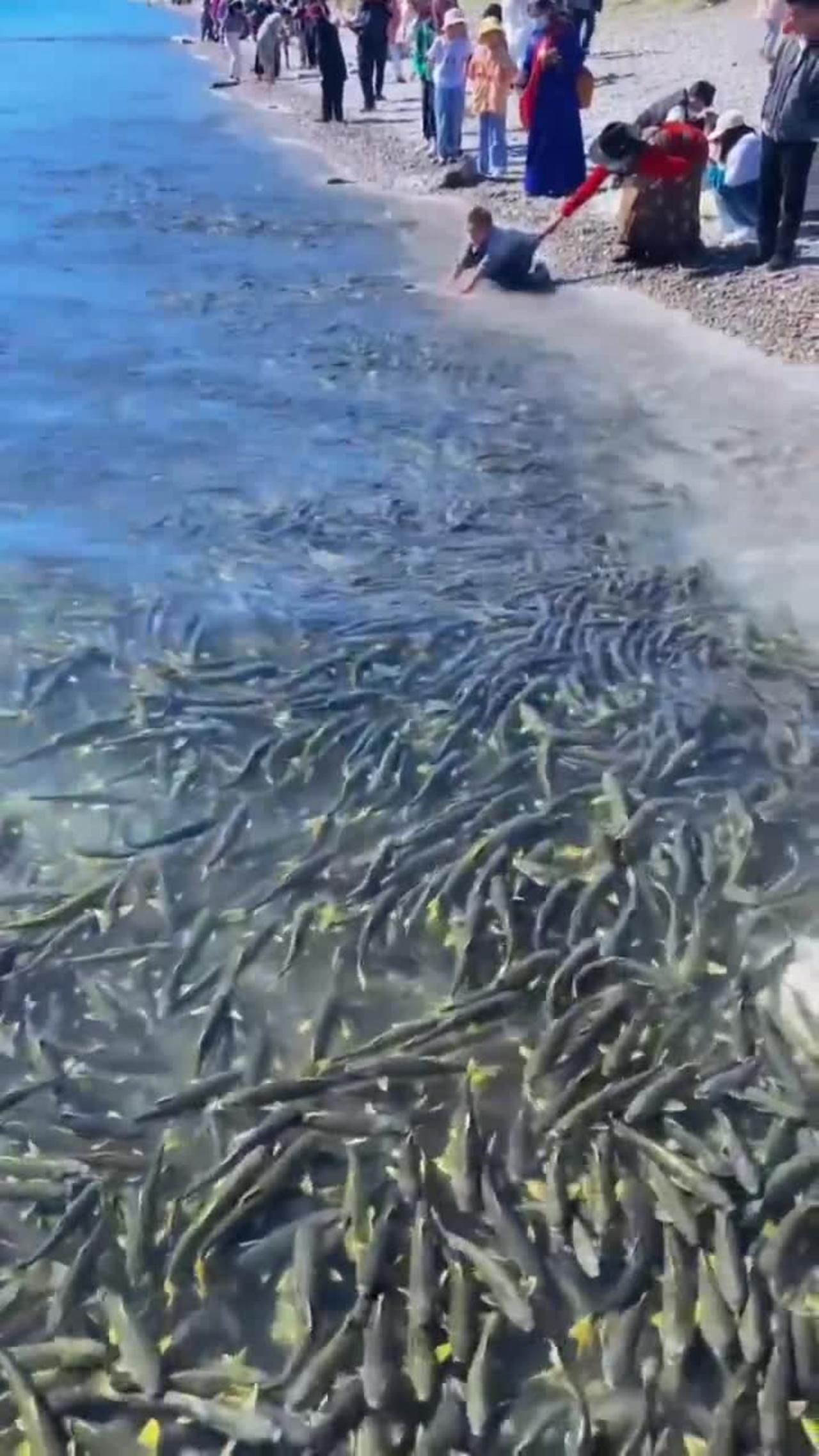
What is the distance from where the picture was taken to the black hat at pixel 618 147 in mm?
15125

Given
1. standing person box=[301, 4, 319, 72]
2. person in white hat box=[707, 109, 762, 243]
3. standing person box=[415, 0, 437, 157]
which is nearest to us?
person in white hat box=[707, 109, 762, 243]

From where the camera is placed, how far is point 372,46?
30406mm

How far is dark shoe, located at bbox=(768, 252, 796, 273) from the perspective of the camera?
48.7 feet

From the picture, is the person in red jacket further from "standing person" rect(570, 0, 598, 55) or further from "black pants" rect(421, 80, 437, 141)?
"black pants" rect(421, 80, 437, 141)

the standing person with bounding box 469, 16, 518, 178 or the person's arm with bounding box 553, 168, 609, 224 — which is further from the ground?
the standing person with bounding box 469, 16, 518, 178

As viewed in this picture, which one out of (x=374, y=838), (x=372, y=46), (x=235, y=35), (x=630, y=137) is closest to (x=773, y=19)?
(x=630, y=137)

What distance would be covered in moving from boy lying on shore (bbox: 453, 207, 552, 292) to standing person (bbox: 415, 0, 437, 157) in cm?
782

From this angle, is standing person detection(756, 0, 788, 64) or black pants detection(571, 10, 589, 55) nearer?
standing person detection(756, 0, 788, 64)

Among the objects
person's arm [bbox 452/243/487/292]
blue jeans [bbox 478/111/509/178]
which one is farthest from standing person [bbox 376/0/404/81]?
person's arm [bbox 452/243/487/292]

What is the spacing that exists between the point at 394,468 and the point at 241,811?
5.42 meters

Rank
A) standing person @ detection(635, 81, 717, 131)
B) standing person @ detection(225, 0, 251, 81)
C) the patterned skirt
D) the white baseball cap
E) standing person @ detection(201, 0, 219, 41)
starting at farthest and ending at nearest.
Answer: standing person @ detection(201, 0, 219, 41), standing person @ detection(225, 0, 251, 81), standing person @ detection(635, 81, 717, 131), the white baseball cap, the patterned skirt

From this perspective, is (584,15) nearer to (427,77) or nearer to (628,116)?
(628,116)

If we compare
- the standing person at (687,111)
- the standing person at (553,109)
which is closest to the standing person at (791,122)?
the standing person at (687,111)

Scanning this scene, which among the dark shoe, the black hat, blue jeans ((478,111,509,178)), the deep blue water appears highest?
the black hat
